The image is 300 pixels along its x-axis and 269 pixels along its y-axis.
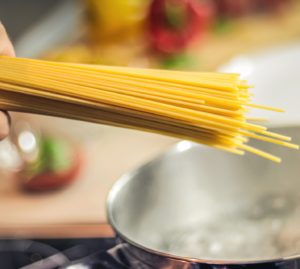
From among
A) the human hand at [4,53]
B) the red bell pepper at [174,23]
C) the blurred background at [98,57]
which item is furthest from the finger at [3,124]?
the red bell pepper at [174,23]

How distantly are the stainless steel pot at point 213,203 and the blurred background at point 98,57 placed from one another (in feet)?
0.62

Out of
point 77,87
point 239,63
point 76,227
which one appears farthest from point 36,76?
point 239,63

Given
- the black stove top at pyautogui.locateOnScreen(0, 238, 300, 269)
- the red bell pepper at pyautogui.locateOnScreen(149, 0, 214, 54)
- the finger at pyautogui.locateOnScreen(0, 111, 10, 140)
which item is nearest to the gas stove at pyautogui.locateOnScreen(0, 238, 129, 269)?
the black stove top at pyautogui.locateOnScreen(0, 238, 300, 269)

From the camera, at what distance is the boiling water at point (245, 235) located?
2.00 feet

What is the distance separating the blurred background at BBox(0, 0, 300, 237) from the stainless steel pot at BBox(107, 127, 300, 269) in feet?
0.62

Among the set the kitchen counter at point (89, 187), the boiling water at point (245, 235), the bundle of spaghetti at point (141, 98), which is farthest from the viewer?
the kitchen counter at point (89, 187)

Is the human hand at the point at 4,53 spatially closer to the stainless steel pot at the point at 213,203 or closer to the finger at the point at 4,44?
the finger at the point at 4,44

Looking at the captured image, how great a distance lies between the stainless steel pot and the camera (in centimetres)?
62

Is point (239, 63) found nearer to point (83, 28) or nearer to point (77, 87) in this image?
point (83, 28)

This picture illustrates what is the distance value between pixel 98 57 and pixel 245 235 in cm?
57

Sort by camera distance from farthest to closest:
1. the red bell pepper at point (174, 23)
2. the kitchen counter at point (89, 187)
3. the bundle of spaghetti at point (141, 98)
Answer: the red bell pepper at point (174, 23) < the kitchen counter at point (89, 187) < the bundle of spaghetti at point (141, 98)

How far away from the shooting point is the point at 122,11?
54.9 inches

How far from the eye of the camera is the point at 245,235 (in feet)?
2.10

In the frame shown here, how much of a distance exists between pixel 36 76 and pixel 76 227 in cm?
34
